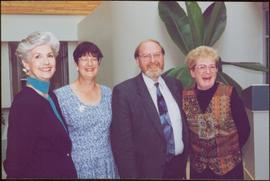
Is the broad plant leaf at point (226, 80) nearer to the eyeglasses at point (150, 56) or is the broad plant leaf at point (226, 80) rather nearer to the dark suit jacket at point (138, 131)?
the dark suit jacket at point (138, 131)

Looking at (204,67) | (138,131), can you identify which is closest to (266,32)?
(204,67)

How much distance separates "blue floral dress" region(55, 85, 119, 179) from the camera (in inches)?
85.4

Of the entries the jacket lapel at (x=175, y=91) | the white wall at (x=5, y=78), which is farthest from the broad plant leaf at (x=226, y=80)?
the white wall at (x=5, y=78)

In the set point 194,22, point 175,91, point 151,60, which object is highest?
point 194,22

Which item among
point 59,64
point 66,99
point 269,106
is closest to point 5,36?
point 59,64

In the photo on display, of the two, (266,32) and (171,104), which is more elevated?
(266,32)

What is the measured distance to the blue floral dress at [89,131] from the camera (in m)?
2.17

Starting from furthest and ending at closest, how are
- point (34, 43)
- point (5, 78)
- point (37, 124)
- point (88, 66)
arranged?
point (5, 78)
point (88, 66)
point (34, 43)
point (37, 124)

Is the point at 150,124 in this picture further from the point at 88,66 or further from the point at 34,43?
the point at 34,43

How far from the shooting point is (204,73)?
2.39 m

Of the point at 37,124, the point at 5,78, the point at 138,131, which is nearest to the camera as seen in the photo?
→ the point at 37,124

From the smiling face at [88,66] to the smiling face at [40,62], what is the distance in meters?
0.18

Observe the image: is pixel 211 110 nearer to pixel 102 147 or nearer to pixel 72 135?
pixel 102 147

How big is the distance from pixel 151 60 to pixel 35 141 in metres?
0.89
